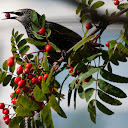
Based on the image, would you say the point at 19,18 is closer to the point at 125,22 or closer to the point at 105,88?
the point at 105,88

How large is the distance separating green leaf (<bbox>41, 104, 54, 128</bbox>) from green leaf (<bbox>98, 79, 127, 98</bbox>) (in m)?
0.17

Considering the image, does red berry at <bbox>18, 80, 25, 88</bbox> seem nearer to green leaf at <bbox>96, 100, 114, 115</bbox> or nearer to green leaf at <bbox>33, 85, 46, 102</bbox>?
green leaf at <bbox>33, 85, 46, 102</bbox>

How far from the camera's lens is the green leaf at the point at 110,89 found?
755 millimetres

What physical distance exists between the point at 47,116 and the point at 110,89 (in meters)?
0.20

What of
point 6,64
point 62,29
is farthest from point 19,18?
point 6,64

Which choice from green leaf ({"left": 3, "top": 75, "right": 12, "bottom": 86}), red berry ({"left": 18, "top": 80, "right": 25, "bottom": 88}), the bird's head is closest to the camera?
red berry ({"left": 18, "top": 80, "right": 25, "bottom": 88})

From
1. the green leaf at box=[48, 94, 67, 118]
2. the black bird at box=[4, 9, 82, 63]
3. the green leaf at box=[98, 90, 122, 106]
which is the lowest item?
the black bird at box=[4, 9, 82, 63]

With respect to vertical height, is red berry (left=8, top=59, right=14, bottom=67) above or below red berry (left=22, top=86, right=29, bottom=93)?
above

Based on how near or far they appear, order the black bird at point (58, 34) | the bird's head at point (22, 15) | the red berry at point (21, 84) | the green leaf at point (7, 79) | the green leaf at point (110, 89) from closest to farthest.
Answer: the green leaf at point (110, 89) < the red berry at point (21, 84) < the green leaf at point (7, 79) < the black bird at point (58, 34) < the bird's head at point (22, 15)

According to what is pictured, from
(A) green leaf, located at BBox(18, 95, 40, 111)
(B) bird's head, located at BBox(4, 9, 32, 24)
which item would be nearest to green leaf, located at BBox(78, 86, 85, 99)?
(A) green leaf, located at BBox(18, 95, 40, 111)

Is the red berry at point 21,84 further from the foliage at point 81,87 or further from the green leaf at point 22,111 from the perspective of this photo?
the green leaf at point 22,111

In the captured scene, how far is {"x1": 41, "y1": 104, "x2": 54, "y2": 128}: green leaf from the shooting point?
758 millimetres

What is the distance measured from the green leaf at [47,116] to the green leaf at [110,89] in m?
0.17

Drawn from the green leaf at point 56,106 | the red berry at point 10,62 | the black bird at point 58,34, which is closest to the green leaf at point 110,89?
the green leaf at point 56,106
